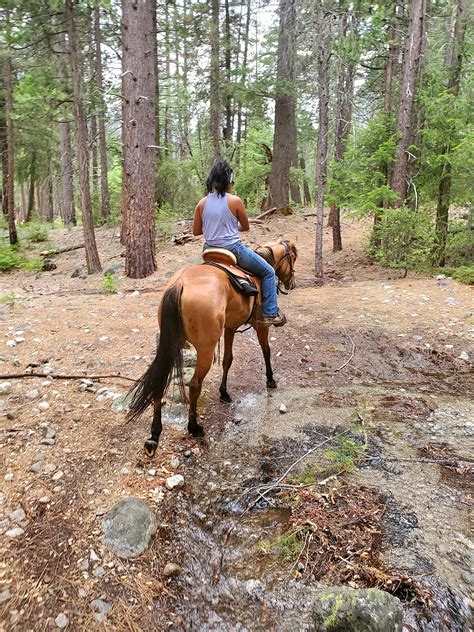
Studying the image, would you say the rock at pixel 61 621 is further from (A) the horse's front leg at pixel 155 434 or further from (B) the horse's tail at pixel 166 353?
(B) the horse's tail at pixel 166 353

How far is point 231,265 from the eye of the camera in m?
4.50

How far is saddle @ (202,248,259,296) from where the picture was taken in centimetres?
428

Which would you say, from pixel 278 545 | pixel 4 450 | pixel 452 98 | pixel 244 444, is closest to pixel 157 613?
pixel 278 545

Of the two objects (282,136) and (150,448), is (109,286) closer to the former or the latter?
(150,448)

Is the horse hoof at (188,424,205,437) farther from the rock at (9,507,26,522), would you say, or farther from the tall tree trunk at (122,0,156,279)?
the tall tree trunk at (122,0,156,279)

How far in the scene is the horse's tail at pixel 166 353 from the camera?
3.65m

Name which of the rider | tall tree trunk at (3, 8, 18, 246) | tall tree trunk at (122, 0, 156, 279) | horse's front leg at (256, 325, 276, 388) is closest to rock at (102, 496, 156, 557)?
horse's front leg at (256, 325, 276, 388)

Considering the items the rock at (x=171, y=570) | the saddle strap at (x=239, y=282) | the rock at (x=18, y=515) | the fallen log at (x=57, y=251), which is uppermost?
the saddle strap at (x=239, y=282)

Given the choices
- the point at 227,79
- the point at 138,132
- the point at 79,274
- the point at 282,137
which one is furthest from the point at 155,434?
the point at 227,79

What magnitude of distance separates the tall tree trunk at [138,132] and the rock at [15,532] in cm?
776

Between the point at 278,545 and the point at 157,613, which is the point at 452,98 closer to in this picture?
the point at 278,545

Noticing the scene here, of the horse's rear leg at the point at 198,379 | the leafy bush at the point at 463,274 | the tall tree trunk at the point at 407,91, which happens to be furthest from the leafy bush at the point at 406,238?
the horse's rear leg at the point at 198,379

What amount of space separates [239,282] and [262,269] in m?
0.77

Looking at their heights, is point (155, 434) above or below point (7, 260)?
below
